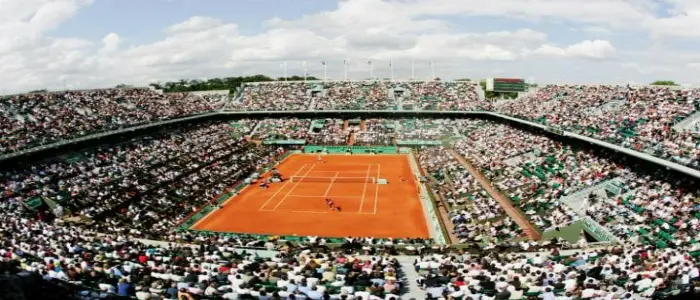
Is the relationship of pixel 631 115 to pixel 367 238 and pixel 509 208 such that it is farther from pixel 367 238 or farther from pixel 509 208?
pixel 367 238

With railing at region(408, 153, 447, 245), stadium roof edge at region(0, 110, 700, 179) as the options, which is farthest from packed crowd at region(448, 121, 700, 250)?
railing at region(408, 153, 447, 245)

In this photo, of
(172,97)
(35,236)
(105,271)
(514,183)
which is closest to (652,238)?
(514,183)

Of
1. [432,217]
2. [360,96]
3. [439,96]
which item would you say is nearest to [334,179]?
[432,217]

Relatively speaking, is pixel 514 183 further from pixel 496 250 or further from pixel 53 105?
pixel 53 105

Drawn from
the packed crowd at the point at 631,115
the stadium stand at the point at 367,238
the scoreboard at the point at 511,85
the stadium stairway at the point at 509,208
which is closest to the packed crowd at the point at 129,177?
the stadium stand at the point at 367,238

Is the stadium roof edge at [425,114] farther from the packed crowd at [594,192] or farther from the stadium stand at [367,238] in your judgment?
the packed crowd at [594,192]

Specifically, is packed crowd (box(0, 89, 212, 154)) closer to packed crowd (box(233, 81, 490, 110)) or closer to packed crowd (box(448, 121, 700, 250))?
packed crowd (box(233, 81, 490, 110))
